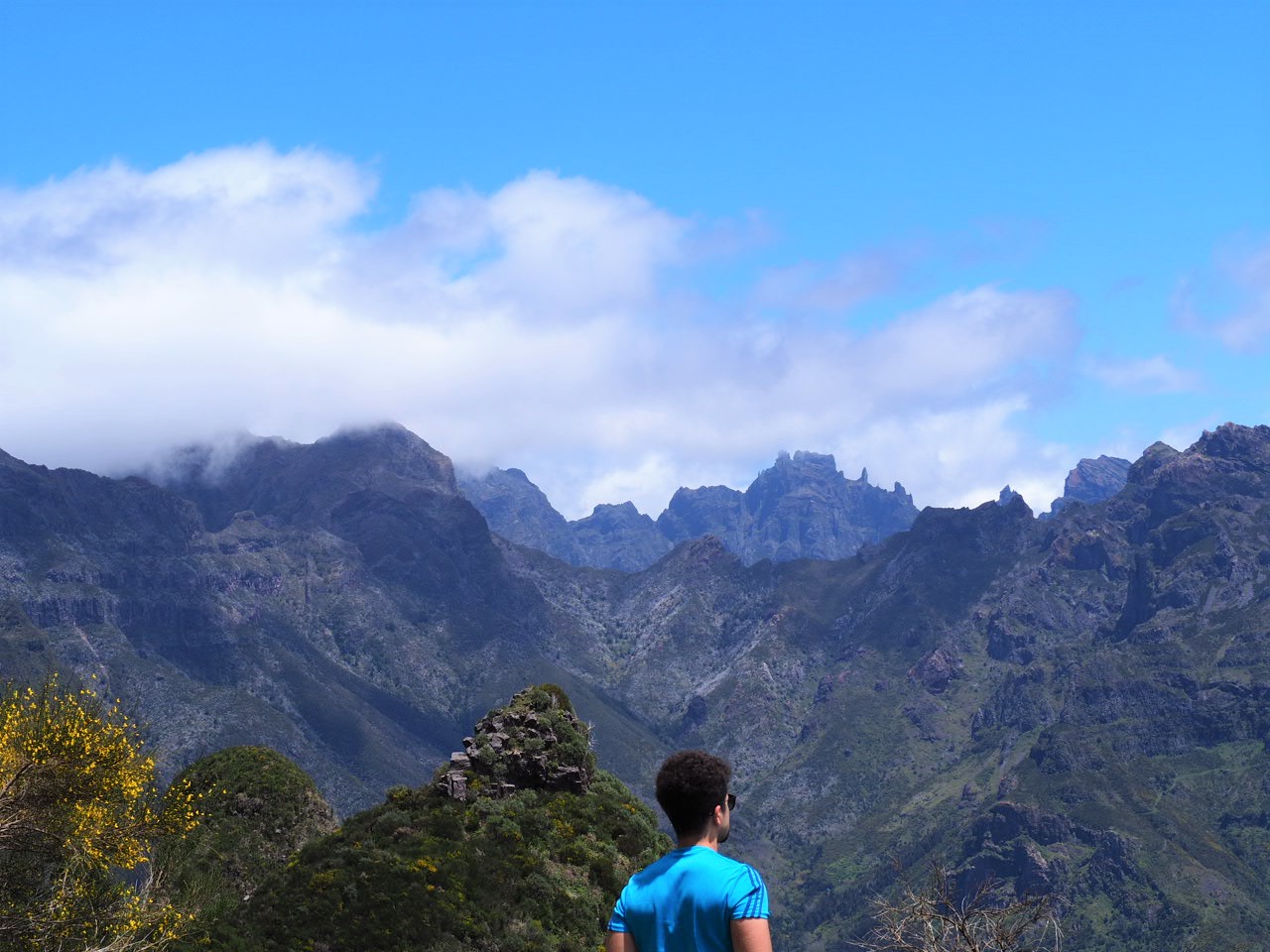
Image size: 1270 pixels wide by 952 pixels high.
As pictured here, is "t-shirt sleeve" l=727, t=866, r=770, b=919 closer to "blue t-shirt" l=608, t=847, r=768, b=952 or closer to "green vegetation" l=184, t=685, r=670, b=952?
"blue t-shirt" l=608, t=847, r=768, b=952

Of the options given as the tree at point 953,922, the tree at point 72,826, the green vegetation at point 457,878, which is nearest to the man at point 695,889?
the tree at point 953,922

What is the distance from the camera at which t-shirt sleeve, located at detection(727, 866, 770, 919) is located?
11.1m

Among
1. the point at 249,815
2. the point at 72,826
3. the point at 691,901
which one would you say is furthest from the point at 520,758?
the point at 691,901

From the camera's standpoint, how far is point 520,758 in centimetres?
6925

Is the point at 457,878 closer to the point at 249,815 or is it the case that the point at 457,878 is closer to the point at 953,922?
the point at 249,815

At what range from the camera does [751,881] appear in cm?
1115

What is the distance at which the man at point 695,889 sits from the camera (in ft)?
36.4

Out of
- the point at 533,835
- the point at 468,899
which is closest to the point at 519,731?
the point at 533,835

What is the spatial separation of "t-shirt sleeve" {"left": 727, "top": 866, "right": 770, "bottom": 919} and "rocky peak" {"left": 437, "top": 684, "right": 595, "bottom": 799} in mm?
58401

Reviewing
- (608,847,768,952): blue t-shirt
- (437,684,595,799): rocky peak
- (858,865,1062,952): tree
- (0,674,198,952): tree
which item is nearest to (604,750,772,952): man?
(608,847,768,952): blue t-shirt

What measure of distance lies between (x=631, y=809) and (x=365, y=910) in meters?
17.7

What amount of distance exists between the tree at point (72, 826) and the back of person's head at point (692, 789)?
2945cm

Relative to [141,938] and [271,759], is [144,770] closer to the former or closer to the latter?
[141,938]

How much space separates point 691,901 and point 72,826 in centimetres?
3581
